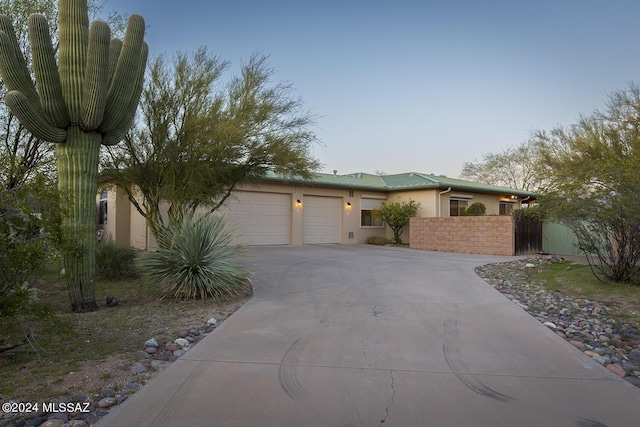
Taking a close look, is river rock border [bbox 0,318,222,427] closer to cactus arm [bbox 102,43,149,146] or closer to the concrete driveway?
the concrete driveway

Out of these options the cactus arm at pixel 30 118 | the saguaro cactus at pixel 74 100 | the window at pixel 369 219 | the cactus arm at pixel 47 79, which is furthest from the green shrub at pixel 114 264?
the window at pixel 369 219

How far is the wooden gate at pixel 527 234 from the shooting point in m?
16.6

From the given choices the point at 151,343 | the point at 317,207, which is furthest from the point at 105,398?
the point at 317,207

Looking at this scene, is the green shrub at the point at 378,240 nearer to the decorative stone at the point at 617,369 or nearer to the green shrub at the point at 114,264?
the green shrub at the point at 114,264

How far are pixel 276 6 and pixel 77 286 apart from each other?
8401 mm

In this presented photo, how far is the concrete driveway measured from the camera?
120 inches

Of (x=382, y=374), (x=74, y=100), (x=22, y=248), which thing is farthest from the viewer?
(x=74, y=100)

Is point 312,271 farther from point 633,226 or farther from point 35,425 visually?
point 35,425

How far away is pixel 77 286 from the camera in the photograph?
6.37m

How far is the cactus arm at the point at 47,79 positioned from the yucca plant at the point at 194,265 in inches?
107

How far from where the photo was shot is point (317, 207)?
2152cm

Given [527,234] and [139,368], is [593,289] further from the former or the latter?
[527,234]

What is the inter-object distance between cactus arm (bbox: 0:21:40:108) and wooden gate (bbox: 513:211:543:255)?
52.9 ft

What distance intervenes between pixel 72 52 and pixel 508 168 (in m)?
37.1
